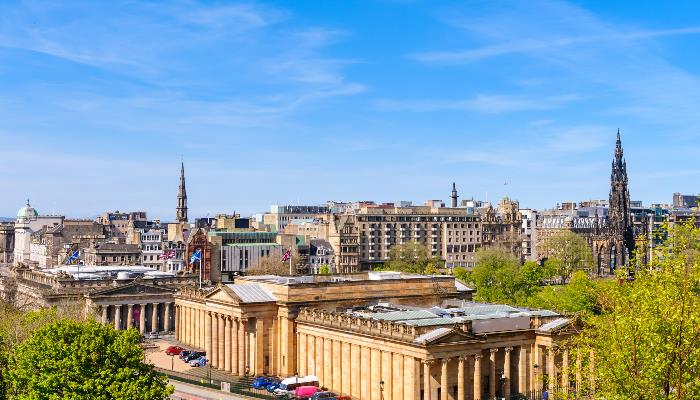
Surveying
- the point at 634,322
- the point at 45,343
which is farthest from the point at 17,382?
the point at 634,322

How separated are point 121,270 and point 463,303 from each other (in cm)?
8827

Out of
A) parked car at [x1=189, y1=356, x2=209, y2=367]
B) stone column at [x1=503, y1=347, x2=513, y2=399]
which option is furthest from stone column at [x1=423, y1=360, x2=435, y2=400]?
parked car at [x1=189, y1=356, x2=209, y2=367]

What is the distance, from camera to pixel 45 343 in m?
75.8

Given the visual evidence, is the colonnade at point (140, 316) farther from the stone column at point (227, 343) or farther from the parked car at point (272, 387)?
the parked car at point (272, 387)

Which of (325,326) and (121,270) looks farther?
(121,270)

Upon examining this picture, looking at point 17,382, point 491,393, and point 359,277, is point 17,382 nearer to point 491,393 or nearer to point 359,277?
point 491,393

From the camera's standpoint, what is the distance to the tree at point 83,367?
7156cm

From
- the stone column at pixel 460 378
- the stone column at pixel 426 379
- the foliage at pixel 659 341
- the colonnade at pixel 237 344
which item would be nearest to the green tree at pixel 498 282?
the colonnade at pixel 237 344

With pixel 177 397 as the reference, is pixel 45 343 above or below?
above

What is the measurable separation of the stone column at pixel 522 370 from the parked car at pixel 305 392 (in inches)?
927

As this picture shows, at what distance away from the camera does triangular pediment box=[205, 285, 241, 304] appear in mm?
109581

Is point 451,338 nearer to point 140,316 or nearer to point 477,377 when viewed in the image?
point 477,377

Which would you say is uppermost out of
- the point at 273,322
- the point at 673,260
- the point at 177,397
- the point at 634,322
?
the point at 673,260

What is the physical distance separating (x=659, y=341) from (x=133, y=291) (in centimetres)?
11479
